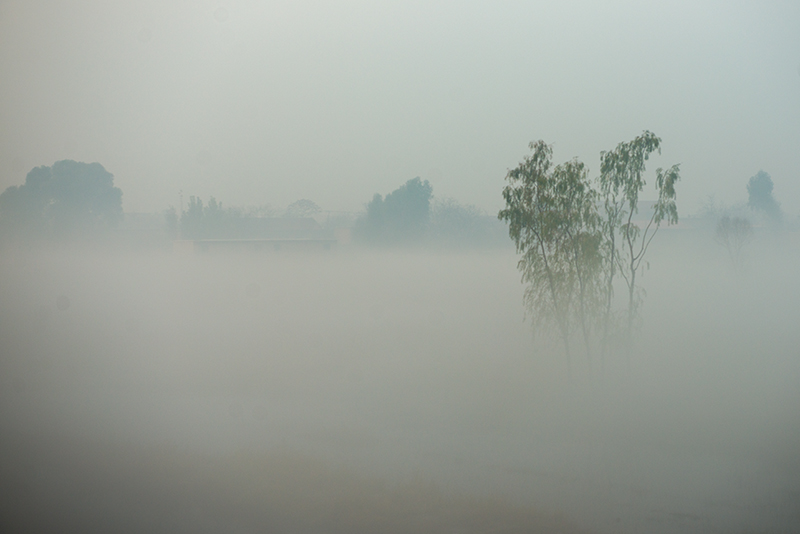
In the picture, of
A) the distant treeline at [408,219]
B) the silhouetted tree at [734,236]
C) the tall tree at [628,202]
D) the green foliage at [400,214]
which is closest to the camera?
the tall tree at [628,202]

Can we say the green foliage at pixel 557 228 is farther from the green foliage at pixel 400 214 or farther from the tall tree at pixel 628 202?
the green foliage at pixel 400 214

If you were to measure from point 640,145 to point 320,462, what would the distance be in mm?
4392

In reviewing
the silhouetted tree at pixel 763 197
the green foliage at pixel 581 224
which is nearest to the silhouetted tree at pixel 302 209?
the green foliage at pixel 581 224

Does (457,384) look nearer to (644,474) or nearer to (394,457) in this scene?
(394,457)

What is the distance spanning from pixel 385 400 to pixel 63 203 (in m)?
5.53

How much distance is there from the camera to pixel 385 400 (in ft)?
20.8

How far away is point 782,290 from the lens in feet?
20.2

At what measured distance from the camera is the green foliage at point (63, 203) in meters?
6.79

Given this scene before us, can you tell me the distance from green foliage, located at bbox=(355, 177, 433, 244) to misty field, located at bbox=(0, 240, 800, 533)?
15.7 inches

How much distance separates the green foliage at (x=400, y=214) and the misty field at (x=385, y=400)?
1.31 feet

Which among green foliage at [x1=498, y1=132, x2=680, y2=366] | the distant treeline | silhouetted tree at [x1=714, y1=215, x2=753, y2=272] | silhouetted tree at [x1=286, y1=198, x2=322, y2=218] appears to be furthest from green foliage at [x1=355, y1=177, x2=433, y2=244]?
silhouetted tree at [x1=714, y1=215, x2=753, y2=272]

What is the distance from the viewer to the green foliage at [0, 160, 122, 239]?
679cm

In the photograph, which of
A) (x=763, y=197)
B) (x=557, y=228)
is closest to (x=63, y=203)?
(x=557, y=228)

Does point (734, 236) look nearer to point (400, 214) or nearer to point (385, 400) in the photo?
point (400, 214)
